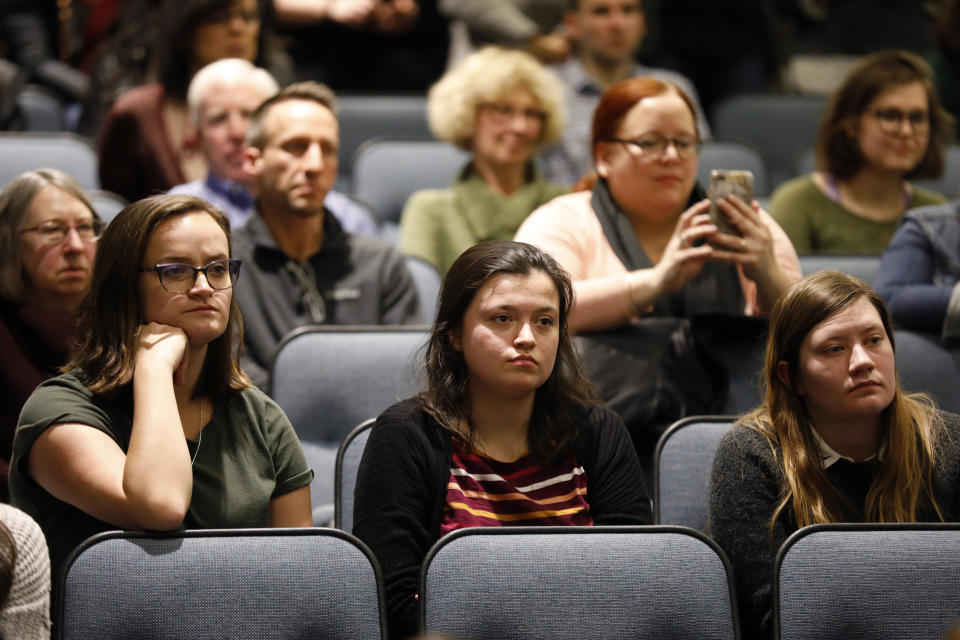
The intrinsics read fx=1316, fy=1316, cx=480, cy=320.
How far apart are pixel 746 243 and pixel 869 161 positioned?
908 millimetres

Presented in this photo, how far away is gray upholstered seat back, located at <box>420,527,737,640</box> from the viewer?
5.19 ft

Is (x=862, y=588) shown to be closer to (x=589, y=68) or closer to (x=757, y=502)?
(x=757, y=502)

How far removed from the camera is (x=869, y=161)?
3018 millimetres

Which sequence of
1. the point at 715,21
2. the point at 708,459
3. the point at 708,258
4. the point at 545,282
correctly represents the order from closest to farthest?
1. the point at 545,282
2. the point at 708,459
3. the point at 708,258
4. the point at 715,21

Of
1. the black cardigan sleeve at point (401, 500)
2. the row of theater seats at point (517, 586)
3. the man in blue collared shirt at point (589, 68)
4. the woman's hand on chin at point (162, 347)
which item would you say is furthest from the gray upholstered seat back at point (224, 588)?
the man in blue collared shirt at point (589, 68)

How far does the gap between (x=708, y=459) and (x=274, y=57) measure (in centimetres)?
227

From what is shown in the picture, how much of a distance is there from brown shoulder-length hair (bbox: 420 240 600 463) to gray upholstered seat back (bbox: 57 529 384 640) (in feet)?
1.10

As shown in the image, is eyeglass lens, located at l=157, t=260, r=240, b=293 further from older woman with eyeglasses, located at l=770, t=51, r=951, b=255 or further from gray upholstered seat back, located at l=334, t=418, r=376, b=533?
older woman with eyeglasses, located at l=770, t=51, r=951, b=255

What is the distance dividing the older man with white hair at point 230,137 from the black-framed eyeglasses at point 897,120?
3.91ft

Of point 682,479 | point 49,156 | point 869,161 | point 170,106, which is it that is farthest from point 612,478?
point 49,156

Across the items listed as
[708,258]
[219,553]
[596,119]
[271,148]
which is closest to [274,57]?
[271,148]

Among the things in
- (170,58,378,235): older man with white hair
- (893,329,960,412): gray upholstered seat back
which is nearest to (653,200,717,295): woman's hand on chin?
(893,329,960,412): gray upholstered seat back

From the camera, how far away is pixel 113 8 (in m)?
3.98

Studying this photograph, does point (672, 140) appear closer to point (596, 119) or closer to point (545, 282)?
point (596, 119)
